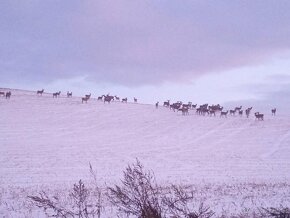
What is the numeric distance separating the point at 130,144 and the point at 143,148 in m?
2.30

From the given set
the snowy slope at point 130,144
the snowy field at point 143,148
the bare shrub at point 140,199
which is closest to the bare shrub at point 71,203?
the bare shrub at point 140,199

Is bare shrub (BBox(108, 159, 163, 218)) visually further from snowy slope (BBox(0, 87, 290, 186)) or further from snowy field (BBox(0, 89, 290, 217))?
snowy field (BBox(0, 89, 290, 217))

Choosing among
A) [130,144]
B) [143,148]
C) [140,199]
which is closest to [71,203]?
[140,199]

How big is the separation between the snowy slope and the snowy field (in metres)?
0.06

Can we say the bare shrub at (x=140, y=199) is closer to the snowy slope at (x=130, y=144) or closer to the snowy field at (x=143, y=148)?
the snowy slope at (x=130, y=144)

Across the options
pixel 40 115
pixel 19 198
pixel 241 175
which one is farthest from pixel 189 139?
pixel 19 198

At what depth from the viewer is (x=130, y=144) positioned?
34.8 metres

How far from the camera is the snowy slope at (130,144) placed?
22422 mm

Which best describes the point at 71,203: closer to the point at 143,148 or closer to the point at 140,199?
the point at 140,199

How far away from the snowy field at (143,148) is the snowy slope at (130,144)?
58mm

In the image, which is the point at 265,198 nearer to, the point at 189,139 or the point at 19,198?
the point at 19,198

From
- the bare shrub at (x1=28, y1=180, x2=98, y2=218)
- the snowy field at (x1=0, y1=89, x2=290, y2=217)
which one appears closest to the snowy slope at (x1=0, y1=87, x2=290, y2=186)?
the snowy field at (x1=0, y1=89, x2=290, y2=217)

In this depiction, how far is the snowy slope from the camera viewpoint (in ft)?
73.6

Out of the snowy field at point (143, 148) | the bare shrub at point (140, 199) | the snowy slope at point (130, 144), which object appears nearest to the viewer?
the bare shrub at point (140, 199)
